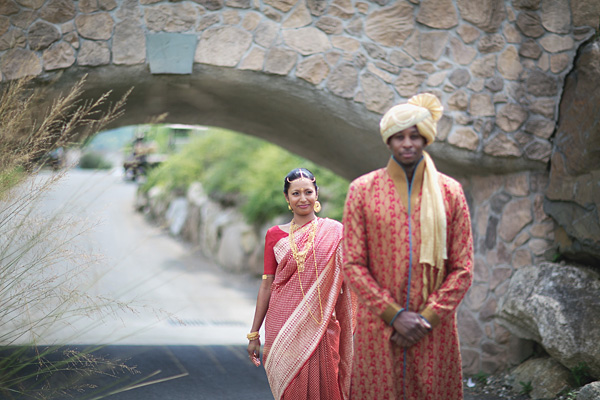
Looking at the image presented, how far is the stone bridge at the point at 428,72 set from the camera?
409 cm

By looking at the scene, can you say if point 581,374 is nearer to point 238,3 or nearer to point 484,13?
point 484,13

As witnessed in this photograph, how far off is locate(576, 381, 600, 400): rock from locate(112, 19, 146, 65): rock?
11.3 ft

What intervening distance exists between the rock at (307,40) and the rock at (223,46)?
0.95 feet

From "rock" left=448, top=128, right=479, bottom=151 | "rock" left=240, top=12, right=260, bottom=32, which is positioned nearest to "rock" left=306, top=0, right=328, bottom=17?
"rock" left=240, top=12, right=260, bottom=32

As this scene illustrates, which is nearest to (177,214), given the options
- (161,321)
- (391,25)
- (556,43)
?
(161,321)

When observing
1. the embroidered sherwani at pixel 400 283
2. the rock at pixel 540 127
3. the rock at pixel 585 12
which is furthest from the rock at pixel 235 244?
the embroidered sherwani at pixel 400 283

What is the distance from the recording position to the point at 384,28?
4.41 m

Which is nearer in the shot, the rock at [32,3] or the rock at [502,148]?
the rock at [32,3]

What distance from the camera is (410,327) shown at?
6.53 feet

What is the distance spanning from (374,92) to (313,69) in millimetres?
477

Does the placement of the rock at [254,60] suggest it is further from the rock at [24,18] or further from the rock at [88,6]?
the rock at [24,18]

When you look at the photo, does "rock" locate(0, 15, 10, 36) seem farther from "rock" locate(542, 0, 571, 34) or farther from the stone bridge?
"rock" locate(542, 0, 571, 34)

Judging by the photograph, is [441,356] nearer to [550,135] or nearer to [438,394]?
[438,394]

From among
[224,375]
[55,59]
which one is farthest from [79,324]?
[55,59]
